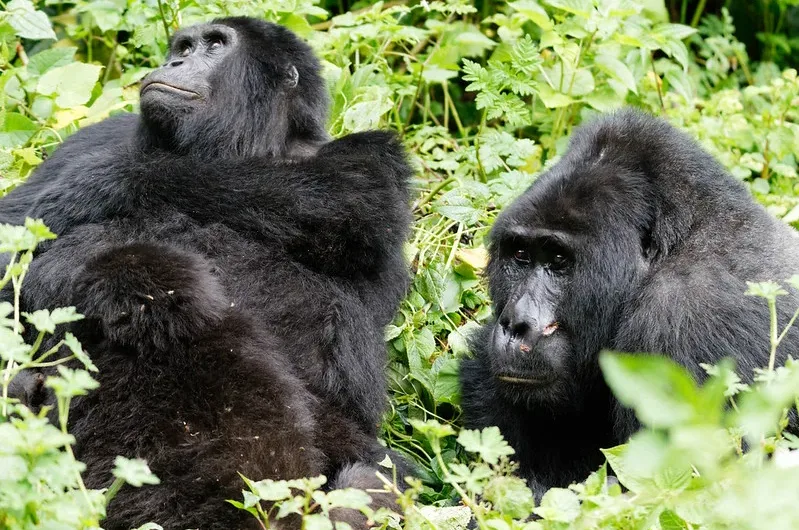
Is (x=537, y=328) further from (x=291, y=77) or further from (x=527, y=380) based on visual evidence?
(x=291, y=77)

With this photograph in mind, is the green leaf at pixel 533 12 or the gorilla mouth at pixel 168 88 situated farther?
the green leaf at pixel 533 12

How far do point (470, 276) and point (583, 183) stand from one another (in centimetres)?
126

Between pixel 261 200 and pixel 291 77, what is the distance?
832 mm

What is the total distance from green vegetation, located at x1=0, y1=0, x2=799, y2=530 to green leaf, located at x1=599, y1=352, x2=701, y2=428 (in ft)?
2.81

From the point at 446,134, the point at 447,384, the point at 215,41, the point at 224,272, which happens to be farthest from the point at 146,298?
the point at 446,134

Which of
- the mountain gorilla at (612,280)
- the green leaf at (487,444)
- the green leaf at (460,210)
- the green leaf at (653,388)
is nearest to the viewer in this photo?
the green leaf at (653,388)

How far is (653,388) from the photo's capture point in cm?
158

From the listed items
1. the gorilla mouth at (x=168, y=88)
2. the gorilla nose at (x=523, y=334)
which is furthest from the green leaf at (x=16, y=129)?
the gorilla nose at (x=523, y=334)

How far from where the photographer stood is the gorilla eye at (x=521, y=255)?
380cm

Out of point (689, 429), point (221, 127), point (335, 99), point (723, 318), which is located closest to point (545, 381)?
point (723, 318)

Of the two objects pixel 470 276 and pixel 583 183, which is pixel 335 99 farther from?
pixel 583 183

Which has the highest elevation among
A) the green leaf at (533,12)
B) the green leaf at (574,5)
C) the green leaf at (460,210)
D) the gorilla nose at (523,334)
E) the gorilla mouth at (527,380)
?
the green leaf at (574,5)

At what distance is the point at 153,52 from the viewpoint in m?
5.99

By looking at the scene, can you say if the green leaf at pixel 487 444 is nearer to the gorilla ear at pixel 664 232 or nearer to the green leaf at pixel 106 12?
the gorilla ear at pixel 664 232
